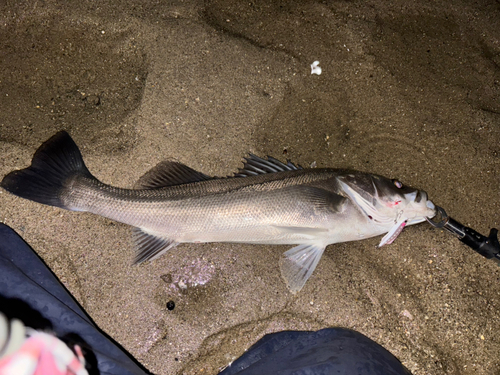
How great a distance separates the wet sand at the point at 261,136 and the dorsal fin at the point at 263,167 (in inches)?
7.5

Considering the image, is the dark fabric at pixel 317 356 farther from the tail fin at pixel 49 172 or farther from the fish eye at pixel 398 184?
the tail fin at pixel 49 172

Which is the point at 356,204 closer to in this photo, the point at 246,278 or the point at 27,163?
the point at 246,278

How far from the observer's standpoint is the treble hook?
3.17 meters

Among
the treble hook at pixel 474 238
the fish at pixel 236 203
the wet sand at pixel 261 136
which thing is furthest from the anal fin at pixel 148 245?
the treble hook at pixel 474 238

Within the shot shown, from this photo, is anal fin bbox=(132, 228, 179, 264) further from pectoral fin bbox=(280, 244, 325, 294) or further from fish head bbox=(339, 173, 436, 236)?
fish head bbox=(339, 173, 436, 236)

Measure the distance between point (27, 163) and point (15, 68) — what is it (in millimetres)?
1071

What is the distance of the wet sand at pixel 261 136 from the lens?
3.38 metres

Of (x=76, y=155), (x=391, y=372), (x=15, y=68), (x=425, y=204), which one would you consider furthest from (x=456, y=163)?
(x=15, y=68)

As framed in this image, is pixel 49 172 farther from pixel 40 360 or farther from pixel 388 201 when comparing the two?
pixel 388 201

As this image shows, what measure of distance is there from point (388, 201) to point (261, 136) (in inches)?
57.2

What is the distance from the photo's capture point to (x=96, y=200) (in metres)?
3.24

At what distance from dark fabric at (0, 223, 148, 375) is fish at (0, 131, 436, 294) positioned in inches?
24.4

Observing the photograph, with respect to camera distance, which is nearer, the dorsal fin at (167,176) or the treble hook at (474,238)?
the treble hook at (474,238)

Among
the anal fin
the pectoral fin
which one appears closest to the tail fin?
the anal fin
